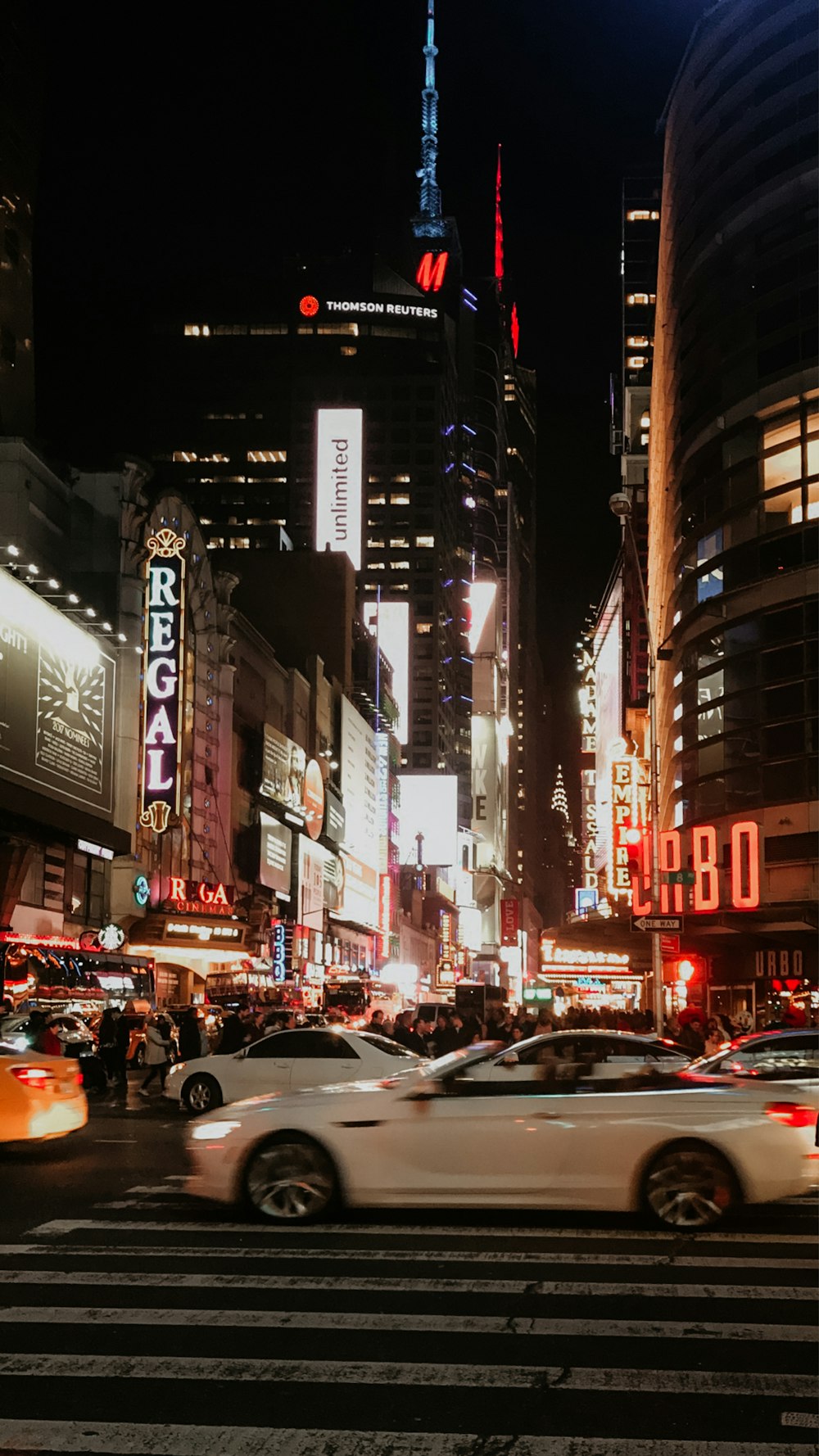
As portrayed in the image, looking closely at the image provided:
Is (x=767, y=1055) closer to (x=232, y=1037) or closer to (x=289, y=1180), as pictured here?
(x=289, y=1180)

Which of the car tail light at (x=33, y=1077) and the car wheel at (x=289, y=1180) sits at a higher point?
the car tail light at (x=33, y=1077)

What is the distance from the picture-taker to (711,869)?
4091 centimetres

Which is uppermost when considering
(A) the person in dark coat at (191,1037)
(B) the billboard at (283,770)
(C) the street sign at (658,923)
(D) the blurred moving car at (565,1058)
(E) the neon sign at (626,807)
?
(B) the billboard at (283,770)

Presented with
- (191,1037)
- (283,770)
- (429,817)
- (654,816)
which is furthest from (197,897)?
(429,817)

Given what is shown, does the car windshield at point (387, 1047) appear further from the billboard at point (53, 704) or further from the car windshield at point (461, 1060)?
the billboard at point (53, 704)

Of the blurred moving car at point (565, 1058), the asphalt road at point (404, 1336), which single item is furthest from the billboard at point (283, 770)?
the asphalt road at point (404, 1336)

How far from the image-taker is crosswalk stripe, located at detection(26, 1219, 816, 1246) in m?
10.7

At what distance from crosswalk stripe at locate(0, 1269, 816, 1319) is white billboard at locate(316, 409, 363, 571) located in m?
113

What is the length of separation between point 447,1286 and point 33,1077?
738 cm

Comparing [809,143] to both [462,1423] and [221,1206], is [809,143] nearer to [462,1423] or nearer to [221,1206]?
[221,1206]

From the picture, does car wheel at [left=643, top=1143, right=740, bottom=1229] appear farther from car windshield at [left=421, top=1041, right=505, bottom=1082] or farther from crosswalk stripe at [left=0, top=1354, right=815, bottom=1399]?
crosswalk stripe at [left=0, top=1354, right=815, bottom=1399]

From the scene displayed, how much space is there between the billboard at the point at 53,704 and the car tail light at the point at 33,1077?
27.6 m

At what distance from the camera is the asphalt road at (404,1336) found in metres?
5.86

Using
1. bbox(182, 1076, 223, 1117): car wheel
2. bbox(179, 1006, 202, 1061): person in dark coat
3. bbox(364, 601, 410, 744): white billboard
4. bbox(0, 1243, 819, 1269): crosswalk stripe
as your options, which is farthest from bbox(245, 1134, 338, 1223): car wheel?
bbox(364, 601, 410, 744): white billboard
